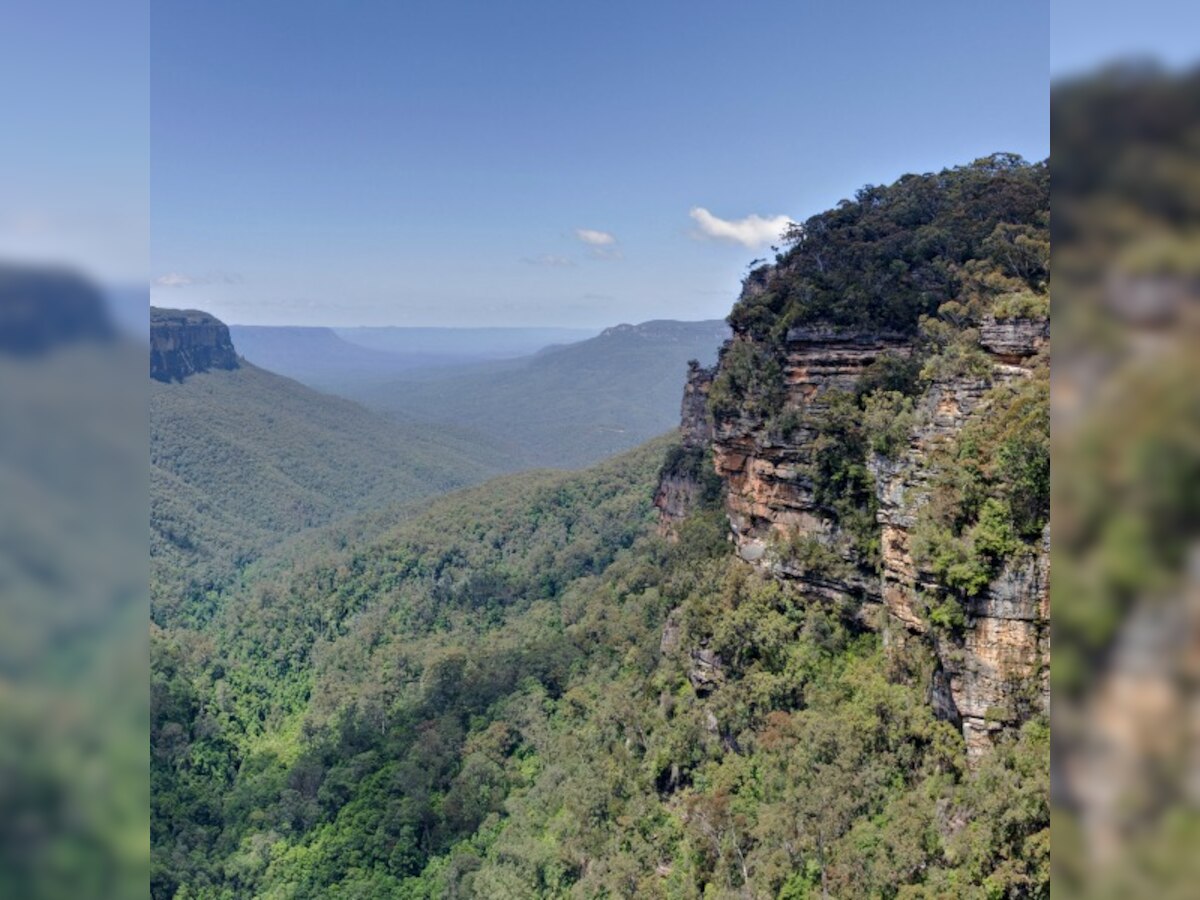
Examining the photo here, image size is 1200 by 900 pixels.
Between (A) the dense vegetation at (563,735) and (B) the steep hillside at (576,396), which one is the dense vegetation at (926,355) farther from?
(B) the steep hillside at (576,396)

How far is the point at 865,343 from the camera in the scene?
15.4m

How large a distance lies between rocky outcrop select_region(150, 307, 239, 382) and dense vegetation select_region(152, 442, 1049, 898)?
41336mm

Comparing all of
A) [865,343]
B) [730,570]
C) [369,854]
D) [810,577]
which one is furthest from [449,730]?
[865,343]

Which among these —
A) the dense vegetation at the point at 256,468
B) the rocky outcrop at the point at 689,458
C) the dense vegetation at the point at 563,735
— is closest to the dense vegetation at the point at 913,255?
the rocky outcrop at the point at 689,458

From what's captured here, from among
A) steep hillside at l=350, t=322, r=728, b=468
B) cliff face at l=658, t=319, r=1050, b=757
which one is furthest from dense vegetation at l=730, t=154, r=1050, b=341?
steep hillside at l=350, t=322, r=728, b=468

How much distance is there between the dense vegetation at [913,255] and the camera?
597 inches

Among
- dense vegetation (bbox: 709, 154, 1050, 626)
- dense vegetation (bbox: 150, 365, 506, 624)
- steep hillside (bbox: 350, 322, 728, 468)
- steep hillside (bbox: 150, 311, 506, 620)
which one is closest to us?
dense vegetation (bbox: 709, 154, 1050, 626)

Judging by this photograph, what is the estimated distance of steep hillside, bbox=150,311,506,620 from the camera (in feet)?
186

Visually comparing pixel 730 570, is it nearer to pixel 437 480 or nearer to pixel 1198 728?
pixel 1198 728

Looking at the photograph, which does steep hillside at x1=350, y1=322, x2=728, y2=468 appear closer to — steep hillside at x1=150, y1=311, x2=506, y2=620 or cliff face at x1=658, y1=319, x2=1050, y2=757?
steep hillside at x1=150, y1=311, x2=506, y2=620

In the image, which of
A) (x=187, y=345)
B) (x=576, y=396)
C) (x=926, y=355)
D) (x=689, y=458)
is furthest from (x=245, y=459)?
(x=576, y=396)

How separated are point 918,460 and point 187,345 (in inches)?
3411

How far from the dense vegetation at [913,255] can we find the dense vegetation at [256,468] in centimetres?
3592

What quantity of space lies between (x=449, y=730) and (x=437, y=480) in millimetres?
59496
